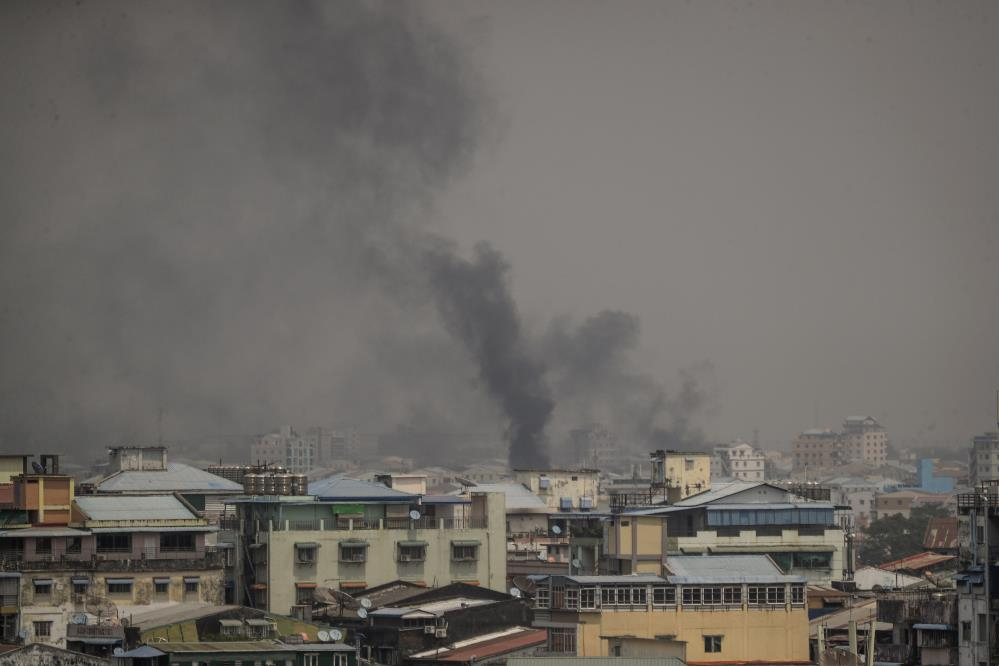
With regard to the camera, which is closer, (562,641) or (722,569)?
(562,641)

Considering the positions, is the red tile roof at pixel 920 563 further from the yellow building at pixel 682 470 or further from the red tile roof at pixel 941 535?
the red tile roof at pixel 941 535

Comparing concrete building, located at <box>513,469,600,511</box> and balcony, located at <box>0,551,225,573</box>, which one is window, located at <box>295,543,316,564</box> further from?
concrete building, located at <box>513,469,600,511</box>

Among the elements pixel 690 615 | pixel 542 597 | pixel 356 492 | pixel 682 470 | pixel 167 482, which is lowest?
pixel 690 615

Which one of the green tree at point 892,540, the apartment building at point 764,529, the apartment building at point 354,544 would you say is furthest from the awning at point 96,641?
the green tree at point 892,540

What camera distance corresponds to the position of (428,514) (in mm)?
66750

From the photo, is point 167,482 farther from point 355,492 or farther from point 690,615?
point 690,615

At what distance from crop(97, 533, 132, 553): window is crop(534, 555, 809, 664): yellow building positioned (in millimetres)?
13540

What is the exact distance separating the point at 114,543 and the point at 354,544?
698 centimetres

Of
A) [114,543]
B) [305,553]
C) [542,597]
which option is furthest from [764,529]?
[114,543]

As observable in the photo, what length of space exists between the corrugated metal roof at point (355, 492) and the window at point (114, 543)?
693 centimetres

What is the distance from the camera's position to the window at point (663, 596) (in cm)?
5191

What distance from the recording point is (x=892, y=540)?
449 ft

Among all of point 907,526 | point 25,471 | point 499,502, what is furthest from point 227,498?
point 907,526

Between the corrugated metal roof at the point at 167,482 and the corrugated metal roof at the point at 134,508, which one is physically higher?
the corrugated metal roof at the point at 167,482
